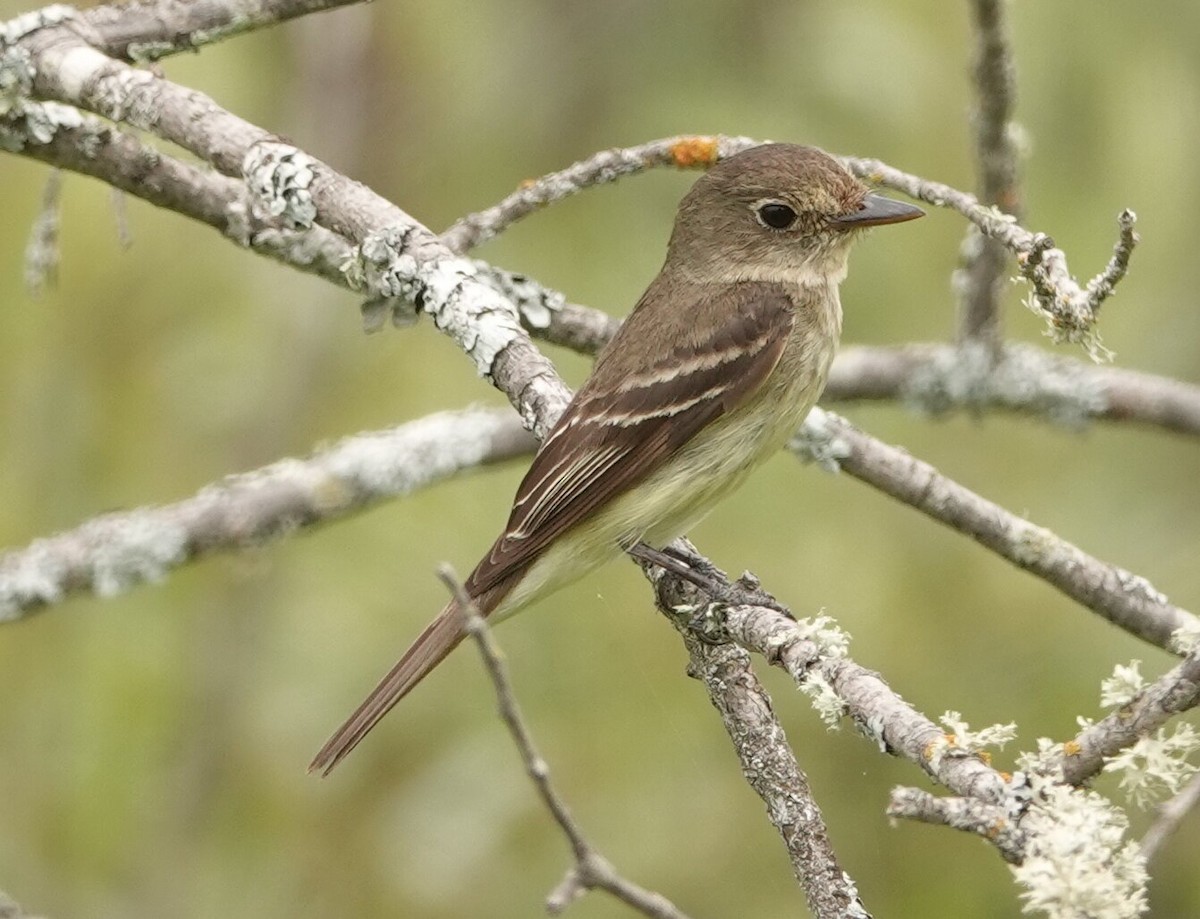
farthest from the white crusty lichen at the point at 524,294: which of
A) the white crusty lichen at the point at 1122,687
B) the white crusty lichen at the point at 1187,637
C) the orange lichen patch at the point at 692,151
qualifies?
the white crusty lichen at the point at 1122,687

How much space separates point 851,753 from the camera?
486cm

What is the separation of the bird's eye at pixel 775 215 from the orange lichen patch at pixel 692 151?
2.70ft

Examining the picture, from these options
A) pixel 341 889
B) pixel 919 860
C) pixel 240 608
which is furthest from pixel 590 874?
pixel 240 608

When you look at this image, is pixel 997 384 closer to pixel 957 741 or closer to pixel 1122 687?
pixel 1122 687

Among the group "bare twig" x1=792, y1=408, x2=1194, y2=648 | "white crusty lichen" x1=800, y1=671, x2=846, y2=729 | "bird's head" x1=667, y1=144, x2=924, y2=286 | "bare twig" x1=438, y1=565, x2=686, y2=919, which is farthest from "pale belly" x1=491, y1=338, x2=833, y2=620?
"bare twig" x1=438, y1=565, x2=686, y2=919

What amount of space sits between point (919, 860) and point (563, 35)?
3.97 meters

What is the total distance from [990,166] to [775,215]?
0.68 metres

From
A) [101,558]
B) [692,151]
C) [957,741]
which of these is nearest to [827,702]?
[957,741]

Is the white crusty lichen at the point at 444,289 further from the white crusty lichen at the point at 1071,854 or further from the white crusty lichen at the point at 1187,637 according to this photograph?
the white crusty lichen at the point at 1071,854

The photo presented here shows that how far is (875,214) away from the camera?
5.05 meters

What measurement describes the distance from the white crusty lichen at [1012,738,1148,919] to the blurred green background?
226 cm

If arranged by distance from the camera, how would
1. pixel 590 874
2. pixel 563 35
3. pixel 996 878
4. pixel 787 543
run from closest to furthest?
pixel 590 874, pixel 996 878, pixel 787 543, pixel 563 35

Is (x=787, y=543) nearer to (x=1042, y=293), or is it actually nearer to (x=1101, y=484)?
(x=1101, y=484)

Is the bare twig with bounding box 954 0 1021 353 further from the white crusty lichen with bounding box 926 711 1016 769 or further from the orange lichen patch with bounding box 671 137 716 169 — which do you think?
the white crusty lichen with bounding box 926 711 1016 769
